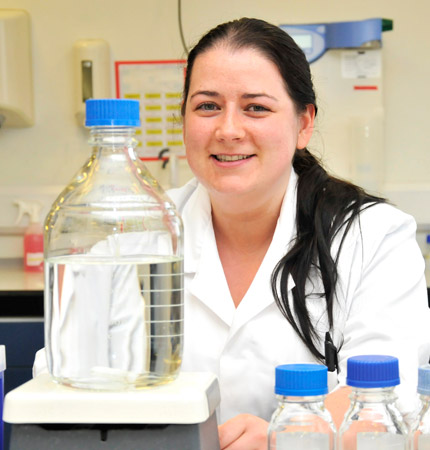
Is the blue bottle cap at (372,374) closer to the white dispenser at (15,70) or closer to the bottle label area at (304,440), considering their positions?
the bottle label area at (304,440)

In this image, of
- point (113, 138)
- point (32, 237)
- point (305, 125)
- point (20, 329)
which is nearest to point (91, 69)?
point (32, 237)

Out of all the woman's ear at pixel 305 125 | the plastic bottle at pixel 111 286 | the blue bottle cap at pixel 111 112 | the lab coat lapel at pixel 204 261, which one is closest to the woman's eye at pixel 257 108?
the woman's ear at pixel 305 125

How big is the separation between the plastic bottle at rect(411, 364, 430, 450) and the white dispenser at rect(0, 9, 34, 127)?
8.16 ft

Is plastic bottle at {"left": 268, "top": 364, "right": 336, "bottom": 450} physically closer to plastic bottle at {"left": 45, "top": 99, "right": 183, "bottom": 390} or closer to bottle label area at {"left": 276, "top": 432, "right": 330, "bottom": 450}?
bottle label area at {"left": 276, "top": 432, "right": 330, "bottom": 450}

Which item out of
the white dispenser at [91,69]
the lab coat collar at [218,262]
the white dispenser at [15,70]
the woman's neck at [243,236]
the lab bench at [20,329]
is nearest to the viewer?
the lab coat collar at [218,262]

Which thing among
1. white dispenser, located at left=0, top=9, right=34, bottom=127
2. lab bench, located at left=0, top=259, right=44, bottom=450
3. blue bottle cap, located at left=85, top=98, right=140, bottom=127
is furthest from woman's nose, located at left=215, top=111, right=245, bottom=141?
white dispenser, located at left=0, top=9, right=34, bottom=127

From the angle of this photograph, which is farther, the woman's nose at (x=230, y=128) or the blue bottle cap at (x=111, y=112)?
the woman's nose at (x=230, y=128)

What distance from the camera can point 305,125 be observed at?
1.76 metres

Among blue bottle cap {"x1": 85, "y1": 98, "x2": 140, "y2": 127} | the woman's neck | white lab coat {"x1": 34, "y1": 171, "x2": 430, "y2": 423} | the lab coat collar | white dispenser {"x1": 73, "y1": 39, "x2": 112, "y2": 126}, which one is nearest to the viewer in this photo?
blue bottle cap {"x1": 85, "y1": 98, "x2": 140, "y2": 127}

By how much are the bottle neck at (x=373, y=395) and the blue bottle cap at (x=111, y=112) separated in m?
0.41

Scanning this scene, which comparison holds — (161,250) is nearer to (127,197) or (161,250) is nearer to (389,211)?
(127,197)

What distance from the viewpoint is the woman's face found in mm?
1570

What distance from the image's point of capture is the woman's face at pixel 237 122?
61.8 inches

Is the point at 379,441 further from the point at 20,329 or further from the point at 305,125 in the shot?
the point at 20,329
